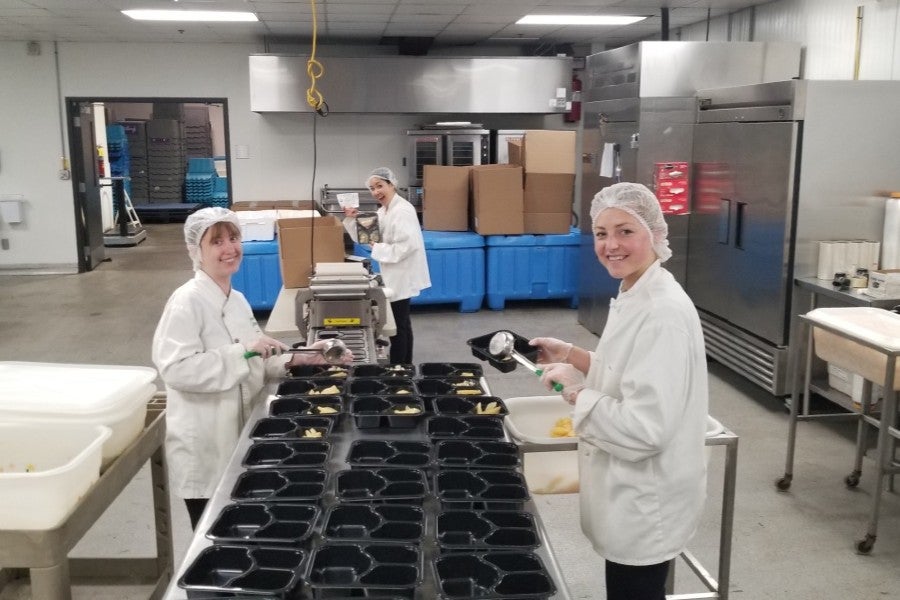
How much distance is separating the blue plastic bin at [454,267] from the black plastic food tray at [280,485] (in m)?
5.06

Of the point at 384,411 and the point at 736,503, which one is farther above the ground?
the point at 384,411

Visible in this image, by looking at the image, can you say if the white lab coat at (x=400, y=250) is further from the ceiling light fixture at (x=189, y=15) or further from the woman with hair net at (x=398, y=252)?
the ceiling light fixture at (x=189, y=15)

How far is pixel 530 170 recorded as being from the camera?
6898 millimetres

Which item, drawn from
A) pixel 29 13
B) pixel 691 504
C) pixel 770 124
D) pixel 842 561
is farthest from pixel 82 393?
pixel 29 13

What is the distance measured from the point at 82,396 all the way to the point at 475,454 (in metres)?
0.95

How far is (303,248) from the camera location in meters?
4.42

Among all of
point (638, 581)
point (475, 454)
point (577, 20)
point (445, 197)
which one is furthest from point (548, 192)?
point (638, 581)

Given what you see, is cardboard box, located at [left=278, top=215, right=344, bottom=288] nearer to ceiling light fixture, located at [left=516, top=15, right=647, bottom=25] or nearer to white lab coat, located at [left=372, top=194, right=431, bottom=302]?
white lab coat, located at [left=372, top=194, right=431, bottom=302]

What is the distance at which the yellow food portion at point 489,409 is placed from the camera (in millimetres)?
2172

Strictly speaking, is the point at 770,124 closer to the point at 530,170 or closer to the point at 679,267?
the point at 679,267

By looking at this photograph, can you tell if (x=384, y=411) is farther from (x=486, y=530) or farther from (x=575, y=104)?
(x=575, y=104)

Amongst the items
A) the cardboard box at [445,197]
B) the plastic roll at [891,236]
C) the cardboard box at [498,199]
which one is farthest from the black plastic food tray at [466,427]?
the cardboard box at [445,197]

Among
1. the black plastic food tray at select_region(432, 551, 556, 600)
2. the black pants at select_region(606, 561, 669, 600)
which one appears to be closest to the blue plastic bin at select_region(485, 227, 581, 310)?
the black pants at select_region(606, 561, 669, 600)

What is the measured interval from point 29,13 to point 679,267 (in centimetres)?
572
